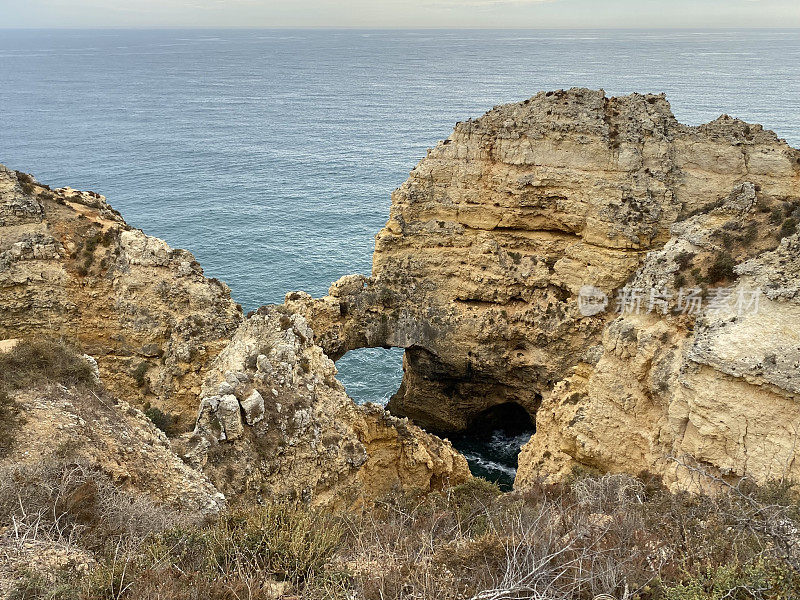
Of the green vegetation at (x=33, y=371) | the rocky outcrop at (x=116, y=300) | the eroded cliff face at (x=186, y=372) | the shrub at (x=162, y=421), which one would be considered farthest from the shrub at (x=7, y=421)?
the rocky outcrop at (x=116, y=300)

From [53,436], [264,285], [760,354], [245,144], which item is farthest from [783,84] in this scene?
[53,436]

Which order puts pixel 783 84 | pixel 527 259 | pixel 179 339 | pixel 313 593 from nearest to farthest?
1. pixel 313 593
2. pixel 179 339
3. pixel 527 259
4. pixel 783 84

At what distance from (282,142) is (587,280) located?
230 ft

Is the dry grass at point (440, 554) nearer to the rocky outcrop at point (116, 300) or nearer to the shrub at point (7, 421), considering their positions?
the shrub at point (7, 421)

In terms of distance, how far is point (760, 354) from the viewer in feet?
54.5

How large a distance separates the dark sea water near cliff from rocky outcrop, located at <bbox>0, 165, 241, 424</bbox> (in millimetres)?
13910

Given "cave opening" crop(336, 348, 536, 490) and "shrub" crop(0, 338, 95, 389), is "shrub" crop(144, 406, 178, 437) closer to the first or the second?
"shrub" crop(0, 338, 95, 389)

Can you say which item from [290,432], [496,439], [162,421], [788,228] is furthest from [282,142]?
[788,228]

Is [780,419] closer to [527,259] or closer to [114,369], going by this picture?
[527,259]

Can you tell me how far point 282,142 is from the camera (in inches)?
3563

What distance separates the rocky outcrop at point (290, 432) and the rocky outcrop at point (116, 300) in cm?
415

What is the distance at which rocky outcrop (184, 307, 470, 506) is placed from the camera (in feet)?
56.8

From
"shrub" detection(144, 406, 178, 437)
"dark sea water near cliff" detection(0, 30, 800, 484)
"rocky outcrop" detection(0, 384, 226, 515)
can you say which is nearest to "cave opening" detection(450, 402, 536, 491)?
"dark sea water near cliff" detection(0, 30, 800, 484)

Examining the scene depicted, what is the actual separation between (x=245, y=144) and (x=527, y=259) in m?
67.4
